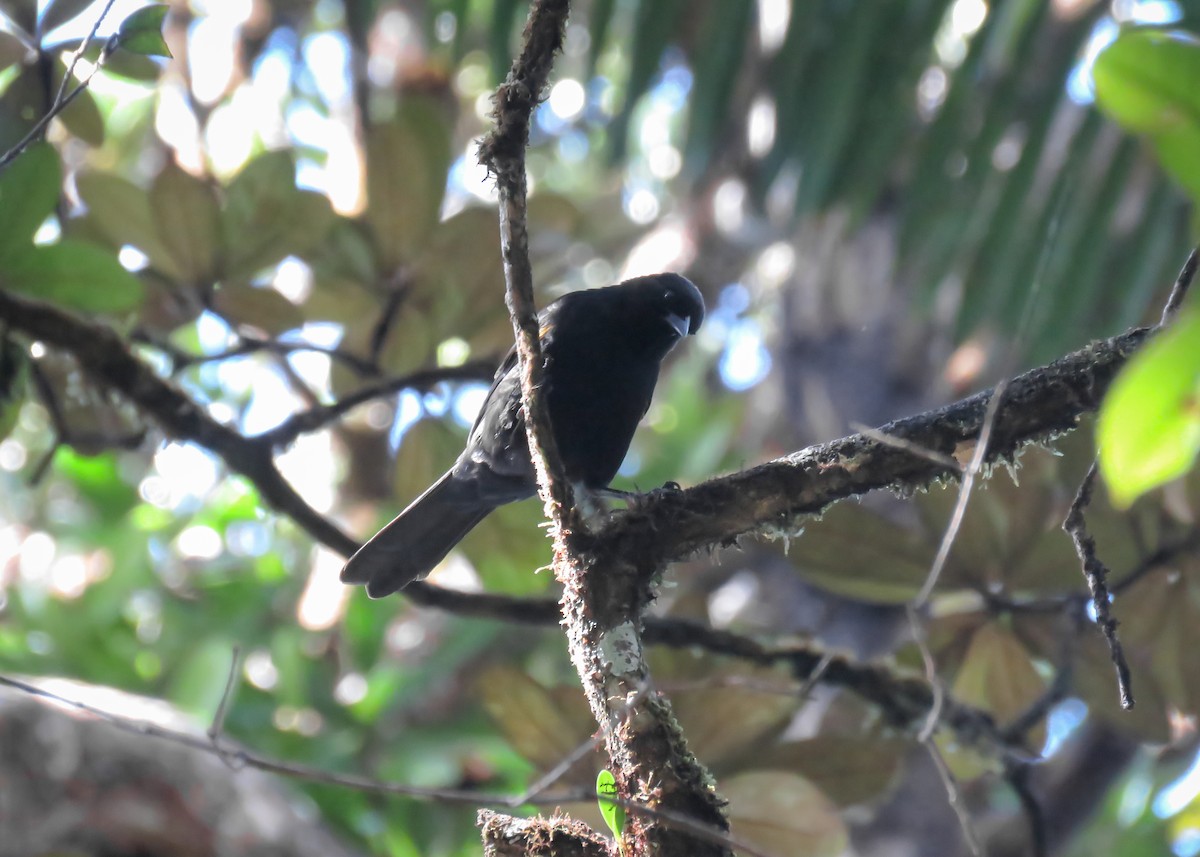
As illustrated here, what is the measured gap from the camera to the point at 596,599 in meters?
1.59

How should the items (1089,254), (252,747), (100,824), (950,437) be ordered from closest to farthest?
Result: 1. (950,437)
2. (100,824)
3. (1089,254)
4. (252,747)

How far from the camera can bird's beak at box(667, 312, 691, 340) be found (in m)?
3.07

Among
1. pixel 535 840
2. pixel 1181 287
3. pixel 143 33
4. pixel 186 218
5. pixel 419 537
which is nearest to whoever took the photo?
pixel 1181 287

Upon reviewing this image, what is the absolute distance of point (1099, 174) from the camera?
11.5 ft

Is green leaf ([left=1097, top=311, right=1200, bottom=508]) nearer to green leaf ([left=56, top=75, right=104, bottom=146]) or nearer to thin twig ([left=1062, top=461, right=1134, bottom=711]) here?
thin twig ([left=1062, top=461, right=1134, bottom=711])

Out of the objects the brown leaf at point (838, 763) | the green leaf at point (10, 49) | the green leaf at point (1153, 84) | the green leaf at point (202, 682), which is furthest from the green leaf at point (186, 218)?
the green leaf at point (1153, 84)

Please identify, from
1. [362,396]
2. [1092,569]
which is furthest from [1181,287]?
[362,396]

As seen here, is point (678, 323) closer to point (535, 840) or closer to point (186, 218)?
point (186, 218)

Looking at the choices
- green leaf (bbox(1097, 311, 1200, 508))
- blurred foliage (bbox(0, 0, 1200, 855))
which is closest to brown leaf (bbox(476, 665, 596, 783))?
blurred foliage (bbox(0, 0, 1200, 855))

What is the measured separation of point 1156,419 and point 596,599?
40.5 inches

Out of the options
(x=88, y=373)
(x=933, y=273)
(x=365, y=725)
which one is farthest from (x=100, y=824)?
(x=933, y=273)

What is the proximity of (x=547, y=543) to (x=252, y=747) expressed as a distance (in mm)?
1894

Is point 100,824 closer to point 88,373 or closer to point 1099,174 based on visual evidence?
point 88,373

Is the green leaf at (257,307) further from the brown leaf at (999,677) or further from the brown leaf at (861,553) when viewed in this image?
the brown leaf at (999,677)
